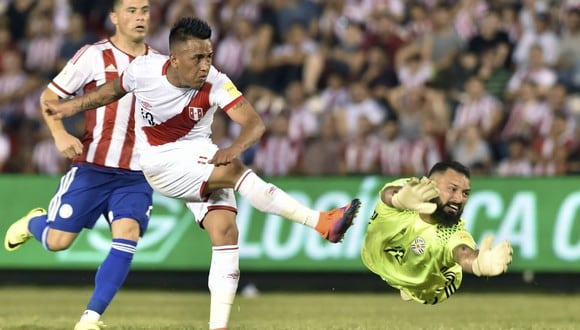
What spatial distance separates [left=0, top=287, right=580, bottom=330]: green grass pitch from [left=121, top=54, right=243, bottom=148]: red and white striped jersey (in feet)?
6.88

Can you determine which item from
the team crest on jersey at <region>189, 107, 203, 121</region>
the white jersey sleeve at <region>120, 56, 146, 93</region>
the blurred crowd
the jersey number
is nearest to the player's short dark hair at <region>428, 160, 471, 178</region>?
the team crest on jersey at <region>189, 107, 203, 121</region>

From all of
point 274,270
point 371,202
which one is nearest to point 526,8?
point 371,202

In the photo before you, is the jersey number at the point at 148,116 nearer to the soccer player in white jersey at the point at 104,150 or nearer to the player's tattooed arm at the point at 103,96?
the player's tattooed arm at the point at 103,96

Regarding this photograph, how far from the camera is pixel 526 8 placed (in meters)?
18.7

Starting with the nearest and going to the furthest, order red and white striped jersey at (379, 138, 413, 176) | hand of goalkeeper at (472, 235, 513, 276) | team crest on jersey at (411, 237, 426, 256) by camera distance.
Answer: hand of goalkeeper at (472, 235, 513, 276) → team crest on jersey at (411, 237, 426, 256) → red and white striped jersey at (379, 138, 413, 176)

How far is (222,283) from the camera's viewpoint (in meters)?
8.75

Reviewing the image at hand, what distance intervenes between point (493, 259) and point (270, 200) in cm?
172

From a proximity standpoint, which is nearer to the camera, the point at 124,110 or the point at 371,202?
the point at 124,110

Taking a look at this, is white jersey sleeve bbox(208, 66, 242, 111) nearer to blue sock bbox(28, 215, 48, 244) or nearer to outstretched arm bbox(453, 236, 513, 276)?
outstretched arm bbox(453, 236, 513, 276)

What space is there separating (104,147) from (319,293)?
6.22 metres

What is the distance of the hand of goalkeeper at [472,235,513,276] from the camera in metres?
7.97

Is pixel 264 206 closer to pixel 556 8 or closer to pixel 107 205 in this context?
pixel 107 205

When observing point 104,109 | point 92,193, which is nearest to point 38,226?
point 92,193

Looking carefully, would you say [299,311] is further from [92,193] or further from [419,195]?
[419,195]
